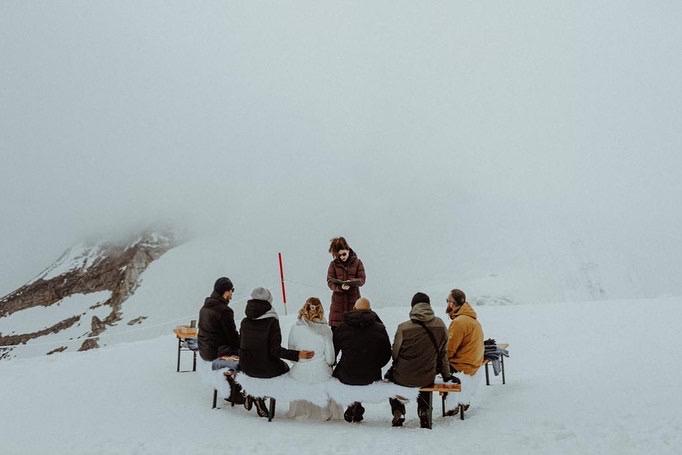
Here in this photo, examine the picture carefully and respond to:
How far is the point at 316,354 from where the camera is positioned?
5.76 metres

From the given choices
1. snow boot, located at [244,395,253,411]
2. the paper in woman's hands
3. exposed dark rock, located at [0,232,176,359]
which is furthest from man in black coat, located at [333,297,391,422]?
exposed dark rock, located at [0,232,176,359]

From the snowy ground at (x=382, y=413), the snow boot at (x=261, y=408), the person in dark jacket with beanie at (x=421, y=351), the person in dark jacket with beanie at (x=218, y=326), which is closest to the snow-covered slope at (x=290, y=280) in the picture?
the snowy ground at (x=382, y=413)

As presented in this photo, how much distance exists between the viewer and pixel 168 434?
17.7 ft

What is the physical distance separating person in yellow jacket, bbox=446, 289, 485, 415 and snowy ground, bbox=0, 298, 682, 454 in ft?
1.34

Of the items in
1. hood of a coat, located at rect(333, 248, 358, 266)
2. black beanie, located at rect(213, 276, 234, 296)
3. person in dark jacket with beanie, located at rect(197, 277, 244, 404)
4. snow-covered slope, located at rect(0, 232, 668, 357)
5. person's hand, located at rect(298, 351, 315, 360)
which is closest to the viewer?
person's hand, located at rect(298, 351, 315, 360)

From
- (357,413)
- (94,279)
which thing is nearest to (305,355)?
(357,413)

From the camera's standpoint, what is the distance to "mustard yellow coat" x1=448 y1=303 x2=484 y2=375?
5.93 metres

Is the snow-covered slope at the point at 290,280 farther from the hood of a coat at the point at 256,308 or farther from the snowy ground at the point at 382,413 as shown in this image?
the hood of a coat at the point at 256,308

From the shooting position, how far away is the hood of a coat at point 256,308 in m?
5.71

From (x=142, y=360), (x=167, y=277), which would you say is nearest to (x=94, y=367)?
(x=142, y=360)

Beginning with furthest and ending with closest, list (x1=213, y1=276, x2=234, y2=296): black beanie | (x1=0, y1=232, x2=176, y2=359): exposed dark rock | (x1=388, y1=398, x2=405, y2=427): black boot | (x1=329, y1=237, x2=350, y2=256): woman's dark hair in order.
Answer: (x1=0, y1=232, x2=176, y2=359): exposed dark rock → (x1=329, y1=237, x2=350, y2=256): woman's dark hair → (x1=213, y1=276, x2=234, y2=296): black beanie → (x1=388, y1=398, x2=405, y2=427): black boot

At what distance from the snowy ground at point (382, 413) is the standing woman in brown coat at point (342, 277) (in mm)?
1644

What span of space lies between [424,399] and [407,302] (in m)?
11.8

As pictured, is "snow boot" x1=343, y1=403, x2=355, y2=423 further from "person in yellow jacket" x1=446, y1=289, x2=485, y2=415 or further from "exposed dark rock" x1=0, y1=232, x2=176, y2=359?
"exposed dark rock" x1=0, y1=232, x2=176, y2=359
